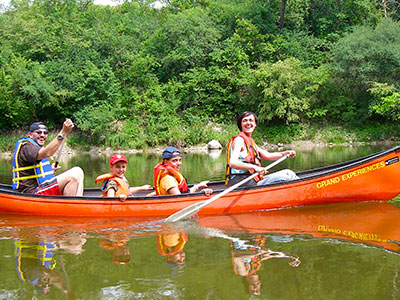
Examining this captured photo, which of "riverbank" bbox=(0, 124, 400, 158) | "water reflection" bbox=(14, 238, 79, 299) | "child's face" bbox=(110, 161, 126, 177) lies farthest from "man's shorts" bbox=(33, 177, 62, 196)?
"riverbank" bbox=(0, 124, 400, 158)

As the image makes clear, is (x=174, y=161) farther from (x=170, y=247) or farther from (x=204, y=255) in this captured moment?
(x=204, y=255)

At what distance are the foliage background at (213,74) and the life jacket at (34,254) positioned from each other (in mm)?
17655

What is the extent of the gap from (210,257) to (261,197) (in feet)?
7.05

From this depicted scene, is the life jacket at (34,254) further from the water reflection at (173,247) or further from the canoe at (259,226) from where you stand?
the water reflection at (173,247)

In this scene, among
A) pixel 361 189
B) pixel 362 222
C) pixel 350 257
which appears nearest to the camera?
pixel 350 257

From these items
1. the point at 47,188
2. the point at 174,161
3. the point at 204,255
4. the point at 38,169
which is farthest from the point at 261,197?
the point at 38,169

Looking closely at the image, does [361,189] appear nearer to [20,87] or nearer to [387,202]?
[387,202]

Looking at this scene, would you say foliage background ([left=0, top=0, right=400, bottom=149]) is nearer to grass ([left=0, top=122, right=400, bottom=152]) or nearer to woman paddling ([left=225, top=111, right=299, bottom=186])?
grass ([left=0, top=122, right=400, bottom=152])

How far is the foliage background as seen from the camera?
22062mm

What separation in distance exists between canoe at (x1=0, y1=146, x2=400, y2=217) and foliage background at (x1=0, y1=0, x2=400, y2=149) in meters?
15.9

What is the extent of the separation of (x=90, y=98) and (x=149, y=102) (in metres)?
3.31

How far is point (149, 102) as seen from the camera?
2442 centimetres

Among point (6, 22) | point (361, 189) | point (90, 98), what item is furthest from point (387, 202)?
point (6, 22)

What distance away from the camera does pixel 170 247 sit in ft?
13.9
